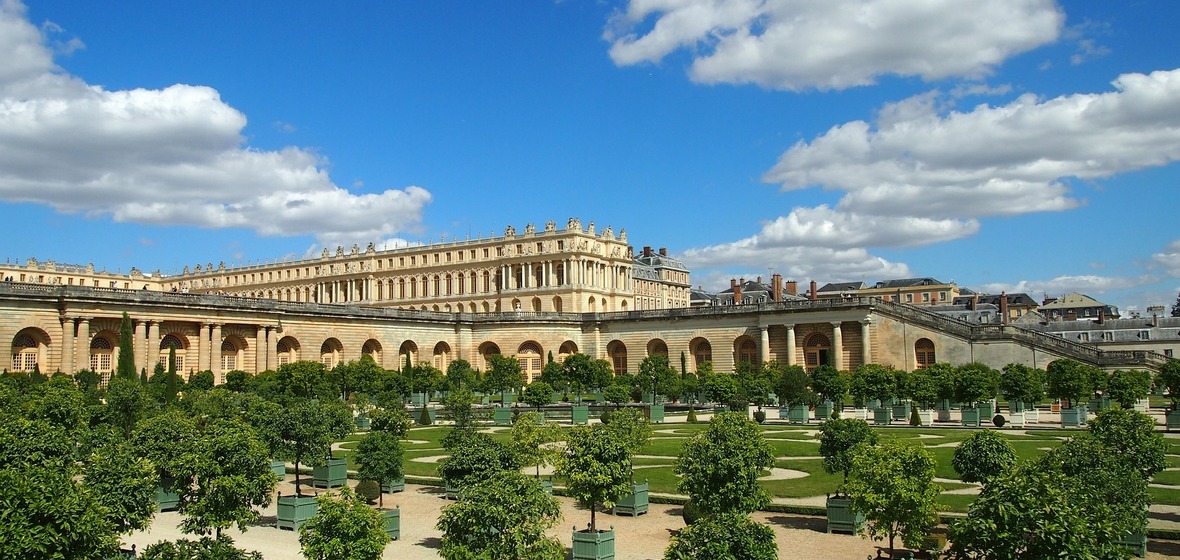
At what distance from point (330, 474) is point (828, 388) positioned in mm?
26885

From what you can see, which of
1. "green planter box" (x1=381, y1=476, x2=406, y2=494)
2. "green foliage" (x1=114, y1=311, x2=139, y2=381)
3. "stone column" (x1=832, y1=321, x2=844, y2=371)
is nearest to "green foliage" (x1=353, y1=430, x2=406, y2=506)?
"green planter box" (x1=381, y1=476, x2=406, y2=494)

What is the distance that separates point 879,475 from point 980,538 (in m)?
3.76

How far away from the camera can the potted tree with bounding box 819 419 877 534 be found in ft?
61.2

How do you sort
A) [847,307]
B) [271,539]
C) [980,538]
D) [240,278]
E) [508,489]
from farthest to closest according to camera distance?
[240,278], [847,307], [271,539], [508,489], [980,538]

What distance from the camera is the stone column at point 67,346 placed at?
50.7m

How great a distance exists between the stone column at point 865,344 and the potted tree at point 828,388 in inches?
520

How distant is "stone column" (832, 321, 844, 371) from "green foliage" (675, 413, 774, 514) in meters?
45.0

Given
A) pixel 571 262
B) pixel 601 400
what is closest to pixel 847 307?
pixel 601 400

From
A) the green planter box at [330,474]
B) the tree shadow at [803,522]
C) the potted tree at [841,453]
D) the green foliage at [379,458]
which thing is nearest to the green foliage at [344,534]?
the green foliage at [379,458]

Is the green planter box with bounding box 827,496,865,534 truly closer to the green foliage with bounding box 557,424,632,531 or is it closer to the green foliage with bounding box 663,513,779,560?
the green foliage with bounding box 557,424,632,531

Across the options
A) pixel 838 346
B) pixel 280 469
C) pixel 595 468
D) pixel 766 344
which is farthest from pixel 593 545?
pixel 766 344

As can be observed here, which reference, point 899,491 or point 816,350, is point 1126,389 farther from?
point 899,491

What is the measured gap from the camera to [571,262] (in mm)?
85438

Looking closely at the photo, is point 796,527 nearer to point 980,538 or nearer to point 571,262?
point 980,538
